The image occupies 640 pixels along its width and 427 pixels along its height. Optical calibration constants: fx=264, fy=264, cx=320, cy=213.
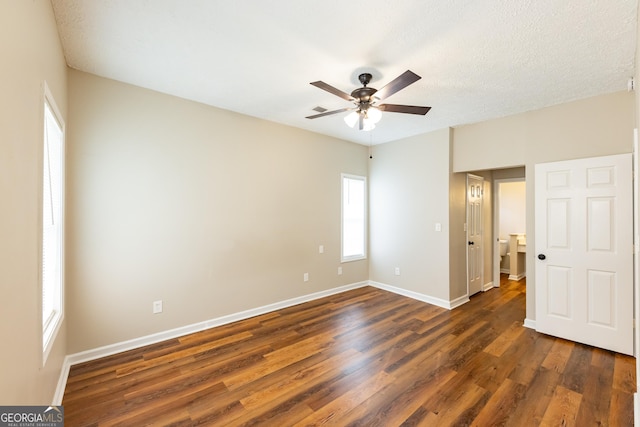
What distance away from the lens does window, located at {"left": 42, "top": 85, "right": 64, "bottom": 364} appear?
1.86m

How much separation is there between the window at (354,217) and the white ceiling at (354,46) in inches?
82.7

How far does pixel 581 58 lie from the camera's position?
2.26 m

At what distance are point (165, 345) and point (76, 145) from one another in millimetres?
2206

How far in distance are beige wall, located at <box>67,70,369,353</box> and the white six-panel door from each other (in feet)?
10.1

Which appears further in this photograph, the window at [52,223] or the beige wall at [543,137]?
the beige wall at [543,137]

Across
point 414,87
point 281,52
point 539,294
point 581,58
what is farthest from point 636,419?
point 281,52

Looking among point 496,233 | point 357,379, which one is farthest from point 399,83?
point 496,233

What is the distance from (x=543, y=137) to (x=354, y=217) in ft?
9.78

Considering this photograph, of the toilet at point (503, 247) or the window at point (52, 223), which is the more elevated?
the window at point (52, 223)

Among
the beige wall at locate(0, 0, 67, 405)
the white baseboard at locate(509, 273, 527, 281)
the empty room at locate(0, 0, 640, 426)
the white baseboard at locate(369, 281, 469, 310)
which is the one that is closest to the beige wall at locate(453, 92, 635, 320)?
the empty room at locate(0, 0, 640, 426)

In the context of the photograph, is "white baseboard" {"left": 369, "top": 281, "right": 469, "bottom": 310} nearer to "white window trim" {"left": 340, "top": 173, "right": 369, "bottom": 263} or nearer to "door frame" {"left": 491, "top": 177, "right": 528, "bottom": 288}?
"white window trim" {"left": 340, "top": 173, "right": 369, "bottom": 263}

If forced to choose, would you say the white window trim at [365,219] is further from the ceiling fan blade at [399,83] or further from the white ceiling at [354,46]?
the ceiling fan blade at [399,83]

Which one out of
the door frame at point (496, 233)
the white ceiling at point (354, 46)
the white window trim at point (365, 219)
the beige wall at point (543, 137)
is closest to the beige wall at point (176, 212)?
the white ceiling at point (354, 46)

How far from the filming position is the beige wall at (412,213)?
165 inches
